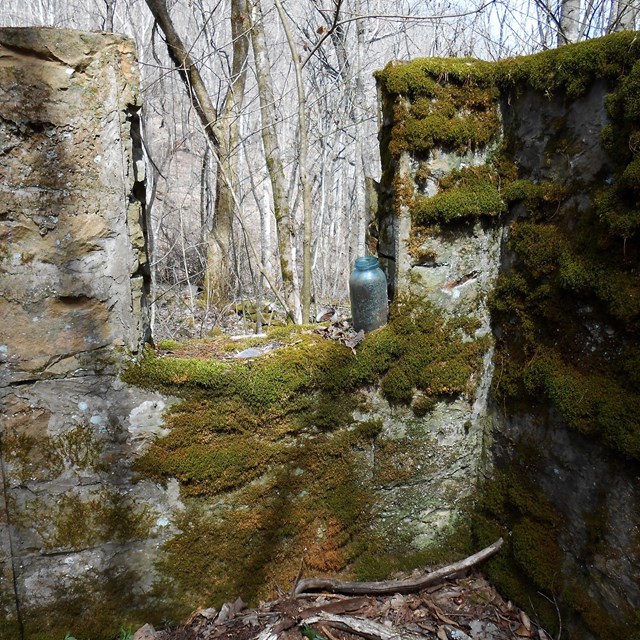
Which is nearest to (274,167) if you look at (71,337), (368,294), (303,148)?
(303,148)

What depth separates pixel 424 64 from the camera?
2.50 m

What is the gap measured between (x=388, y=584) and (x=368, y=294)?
164 centimetres

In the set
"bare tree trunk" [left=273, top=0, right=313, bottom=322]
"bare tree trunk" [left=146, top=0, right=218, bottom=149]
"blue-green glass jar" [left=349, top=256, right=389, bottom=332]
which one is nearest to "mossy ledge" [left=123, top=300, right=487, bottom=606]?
"blue-green glass jar" [left=349, top=256, right=389, bottom=332]

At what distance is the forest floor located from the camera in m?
2.37

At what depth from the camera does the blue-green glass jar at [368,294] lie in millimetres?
2680

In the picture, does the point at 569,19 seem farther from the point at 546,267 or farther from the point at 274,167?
the point at 546,267

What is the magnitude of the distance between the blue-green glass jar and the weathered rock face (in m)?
1.16

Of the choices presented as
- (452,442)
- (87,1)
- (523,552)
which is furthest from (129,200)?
(87,1)

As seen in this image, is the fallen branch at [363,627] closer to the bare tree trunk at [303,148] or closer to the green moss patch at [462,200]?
the green moss patch at [462,200]

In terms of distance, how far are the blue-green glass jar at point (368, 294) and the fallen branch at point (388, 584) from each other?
1431 millimetres

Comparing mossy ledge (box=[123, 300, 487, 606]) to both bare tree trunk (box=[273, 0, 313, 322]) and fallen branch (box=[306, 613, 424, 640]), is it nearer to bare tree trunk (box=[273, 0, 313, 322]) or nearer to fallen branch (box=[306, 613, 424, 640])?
fallen branch (box=[306, 613, 424, 640])

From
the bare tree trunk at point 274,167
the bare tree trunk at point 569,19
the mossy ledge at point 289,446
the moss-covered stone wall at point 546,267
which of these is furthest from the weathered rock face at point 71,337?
the bare tree trunk at point 569,19

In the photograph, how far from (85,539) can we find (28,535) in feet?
0.83

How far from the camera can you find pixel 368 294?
107 inches
